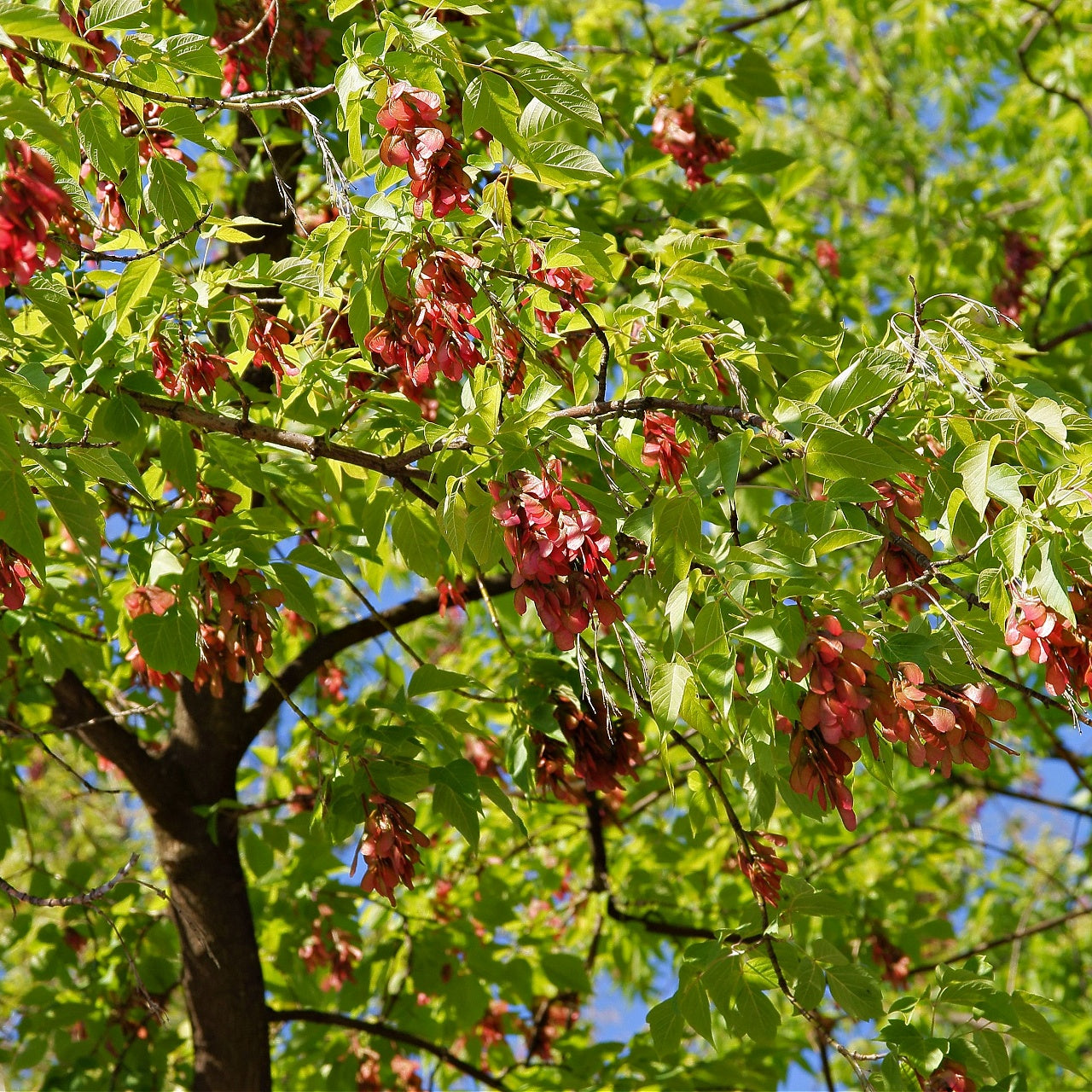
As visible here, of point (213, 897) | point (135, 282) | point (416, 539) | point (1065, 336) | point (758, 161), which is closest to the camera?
point (135, 282)

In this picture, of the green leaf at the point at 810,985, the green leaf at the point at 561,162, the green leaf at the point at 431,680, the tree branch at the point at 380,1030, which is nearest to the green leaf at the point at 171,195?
the green leaf at the point at 561,162

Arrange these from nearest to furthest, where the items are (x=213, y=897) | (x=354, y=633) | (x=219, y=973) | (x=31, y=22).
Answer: (x=31, y=22), (x=219, y=973), (x=213, y=897), (x=354, y=633)

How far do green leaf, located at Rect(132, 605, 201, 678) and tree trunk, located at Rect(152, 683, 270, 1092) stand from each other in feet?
3.59

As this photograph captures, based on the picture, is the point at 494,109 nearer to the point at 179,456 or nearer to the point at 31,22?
the point at 31,22

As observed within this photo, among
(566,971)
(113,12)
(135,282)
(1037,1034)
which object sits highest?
(113,12)

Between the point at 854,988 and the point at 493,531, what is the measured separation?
1.17m

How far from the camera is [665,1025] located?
87.7 inches

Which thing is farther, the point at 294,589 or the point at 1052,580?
the point at 294,589

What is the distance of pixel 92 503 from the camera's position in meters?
1.95

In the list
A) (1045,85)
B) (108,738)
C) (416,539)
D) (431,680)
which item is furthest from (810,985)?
(1045,85)

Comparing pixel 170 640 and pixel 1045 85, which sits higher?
pixel 1045 85

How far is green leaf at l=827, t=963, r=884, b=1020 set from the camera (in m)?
2.06

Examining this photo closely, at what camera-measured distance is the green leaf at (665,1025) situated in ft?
7.27

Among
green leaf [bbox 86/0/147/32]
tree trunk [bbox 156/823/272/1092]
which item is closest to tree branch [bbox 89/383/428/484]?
green leaf [bbox 86/0/147/32]
